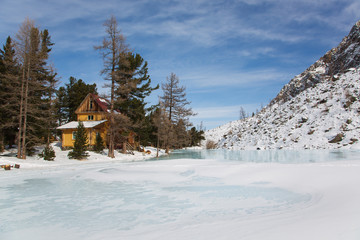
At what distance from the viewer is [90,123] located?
33.0 meters

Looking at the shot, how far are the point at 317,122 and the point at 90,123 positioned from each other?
122ft

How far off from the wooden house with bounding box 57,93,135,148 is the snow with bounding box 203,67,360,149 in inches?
1065

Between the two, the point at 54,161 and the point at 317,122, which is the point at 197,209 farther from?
the point at 317,122

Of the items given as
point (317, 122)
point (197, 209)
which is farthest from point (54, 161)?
point (317, 122)

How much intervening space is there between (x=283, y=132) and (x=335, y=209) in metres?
44.6

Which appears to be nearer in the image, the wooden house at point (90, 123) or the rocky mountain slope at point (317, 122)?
the wooden house at point (90, 123)

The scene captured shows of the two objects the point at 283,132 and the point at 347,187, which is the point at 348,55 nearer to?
the point at 283,132

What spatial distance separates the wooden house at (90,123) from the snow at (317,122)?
27043 millimetres

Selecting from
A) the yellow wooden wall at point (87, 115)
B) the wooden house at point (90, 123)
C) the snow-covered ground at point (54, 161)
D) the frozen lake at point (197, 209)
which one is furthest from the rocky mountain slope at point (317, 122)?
the frozen lake at point (197, 209)

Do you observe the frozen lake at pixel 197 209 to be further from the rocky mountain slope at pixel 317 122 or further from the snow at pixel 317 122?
the rocky mountain slope at pixel 317 122

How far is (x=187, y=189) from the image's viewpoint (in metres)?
7.61

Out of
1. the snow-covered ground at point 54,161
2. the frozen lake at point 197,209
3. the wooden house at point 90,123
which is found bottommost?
the snow-covered ground at point 54,161

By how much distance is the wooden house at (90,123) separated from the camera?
31.8 m

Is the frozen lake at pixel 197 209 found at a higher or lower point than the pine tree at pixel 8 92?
lower
